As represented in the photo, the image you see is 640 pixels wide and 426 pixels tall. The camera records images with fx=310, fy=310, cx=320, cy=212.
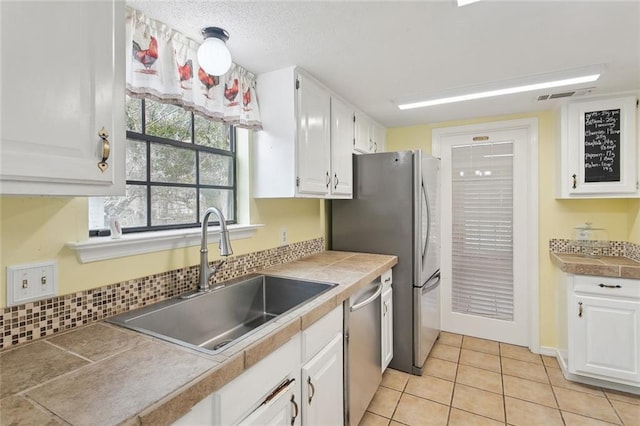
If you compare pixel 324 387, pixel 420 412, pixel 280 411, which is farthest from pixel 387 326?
pixel 280 411

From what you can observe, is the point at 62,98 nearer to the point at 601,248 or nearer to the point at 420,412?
the point at 420,412

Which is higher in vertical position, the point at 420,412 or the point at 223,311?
the point at 223,311

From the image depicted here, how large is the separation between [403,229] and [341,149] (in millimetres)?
807

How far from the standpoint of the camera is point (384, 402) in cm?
213

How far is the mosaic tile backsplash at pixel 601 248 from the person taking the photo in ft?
8.15

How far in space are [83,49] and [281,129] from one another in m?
1.18

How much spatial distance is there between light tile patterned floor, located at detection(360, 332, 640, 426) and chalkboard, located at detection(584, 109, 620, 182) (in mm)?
1587

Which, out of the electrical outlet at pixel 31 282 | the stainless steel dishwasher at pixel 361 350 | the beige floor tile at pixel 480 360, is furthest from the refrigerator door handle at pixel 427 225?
the electrical outlet at pixel 31 282

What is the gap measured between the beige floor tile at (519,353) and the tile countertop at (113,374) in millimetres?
2492

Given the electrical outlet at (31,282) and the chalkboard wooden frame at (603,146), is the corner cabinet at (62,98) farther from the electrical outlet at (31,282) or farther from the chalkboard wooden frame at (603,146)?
the chalkboard wooden frame at (603,146)

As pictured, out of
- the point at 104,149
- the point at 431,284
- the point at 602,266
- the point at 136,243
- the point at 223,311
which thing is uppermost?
the point at 104,149

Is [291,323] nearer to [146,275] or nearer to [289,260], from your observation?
[146,275]

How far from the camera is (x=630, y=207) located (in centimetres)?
254

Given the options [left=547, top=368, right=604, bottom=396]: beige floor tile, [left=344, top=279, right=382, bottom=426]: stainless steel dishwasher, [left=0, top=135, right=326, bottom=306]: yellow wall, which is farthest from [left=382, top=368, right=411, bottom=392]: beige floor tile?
[left=0, top=135, right=326, bottom=306]: yellow wall
